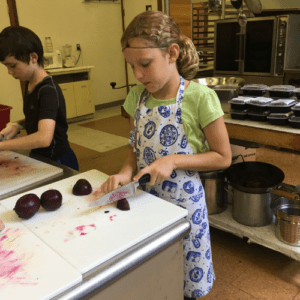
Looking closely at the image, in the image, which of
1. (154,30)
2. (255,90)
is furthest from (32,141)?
(255,90)

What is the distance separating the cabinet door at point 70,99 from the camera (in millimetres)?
4953

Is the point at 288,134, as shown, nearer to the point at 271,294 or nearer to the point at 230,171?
the point at 230,171

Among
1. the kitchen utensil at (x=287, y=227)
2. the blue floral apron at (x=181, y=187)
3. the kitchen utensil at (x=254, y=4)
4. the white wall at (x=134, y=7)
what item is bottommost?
the kitchen utensil at (x=287, y=227)

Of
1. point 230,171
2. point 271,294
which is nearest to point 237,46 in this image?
point 230,171

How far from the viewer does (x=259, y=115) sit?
5.35 feet

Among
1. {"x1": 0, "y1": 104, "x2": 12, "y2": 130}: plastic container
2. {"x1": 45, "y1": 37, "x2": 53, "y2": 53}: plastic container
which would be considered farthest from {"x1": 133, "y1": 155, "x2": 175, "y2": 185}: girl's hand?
{"x1": 45, "y1": 37, "x2": 53, "y2": 53}: plastic container

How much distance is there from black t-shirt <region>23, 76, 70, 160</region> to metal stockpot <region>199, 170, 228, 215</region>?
2.81 feet

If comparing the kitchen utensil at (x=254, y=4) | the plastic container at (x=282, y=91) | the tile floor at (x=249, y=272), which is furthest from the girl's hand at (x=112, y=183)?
the kitchen utensil at (x=254, y=4)

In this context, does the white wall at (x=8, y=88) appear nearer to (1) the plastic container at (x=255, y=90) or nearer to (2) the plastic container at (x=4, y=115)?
(2) the plastic container at (x=4, y=115)

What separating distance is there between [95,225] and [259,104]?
3.97 feet

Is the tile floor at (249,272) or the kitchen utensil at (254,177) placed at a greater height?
the kitchen utensil at (254,177)

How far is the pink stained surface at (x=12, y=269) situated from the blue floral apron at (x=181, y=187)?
0.53 meters

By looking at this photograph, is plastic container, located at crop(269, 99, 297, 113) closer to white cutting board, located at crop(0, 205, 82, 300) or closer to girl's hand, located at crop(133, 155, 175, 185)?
girl's hand, located at crop(133, 155, 175, 185)

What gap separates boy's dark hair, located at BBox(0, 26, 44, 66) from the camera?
1187 millimetres
